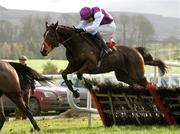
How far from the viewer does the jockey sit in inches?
513

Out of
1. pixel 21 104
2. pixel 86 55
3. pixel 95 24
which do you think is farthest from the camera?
pixel 95 24

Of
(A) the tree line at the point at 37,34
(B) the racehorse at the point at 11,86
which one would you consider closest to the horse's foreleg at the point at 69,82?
(B) the racehorse at the point at 11,86

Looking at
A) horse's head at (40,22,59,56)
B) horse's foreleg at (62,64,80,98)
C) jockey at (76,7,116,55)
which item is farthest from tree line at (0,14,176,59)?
horse's foreleg at (62,64,80,98)

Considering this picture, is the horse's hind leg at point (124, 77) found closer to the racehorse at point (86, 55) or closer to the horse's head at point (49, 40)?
the racehorse at point (86, 55)

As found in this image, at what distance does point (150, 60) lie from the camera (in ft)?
48.7

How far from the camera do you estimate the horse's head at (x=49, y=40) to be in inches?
493

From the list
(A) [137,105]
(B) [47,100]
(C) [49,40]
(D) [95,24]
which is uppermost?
(D) [95,24]

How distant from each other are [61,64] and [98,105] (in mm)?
40896

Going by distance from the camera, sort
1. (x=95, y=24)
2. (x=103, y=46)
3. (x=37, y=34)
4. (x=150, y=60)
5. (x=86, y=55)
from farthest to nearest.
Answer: (x=37, y=34), (x=150, y=60), (x=103, y=46), (x=95, y=24), (x=86, y=55)

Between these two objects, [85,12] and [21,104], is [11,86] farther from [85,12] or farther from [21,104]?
[85,12]

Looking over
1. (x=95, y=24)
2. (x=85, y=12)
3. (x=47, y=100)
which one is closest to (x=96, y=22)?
(x=95, y=24)

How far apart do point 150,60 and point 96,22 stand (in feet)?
8.28

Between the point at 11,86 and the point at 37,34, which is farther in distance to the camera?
the point at 37,34

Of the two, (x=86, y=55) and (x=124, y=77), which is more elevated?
(x=86, y=55)
